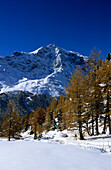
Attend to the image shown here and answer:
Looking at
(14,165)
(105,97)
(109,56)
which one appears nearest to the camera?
(14,165)

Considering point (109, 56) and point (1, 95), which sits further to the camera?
point (1, 95)

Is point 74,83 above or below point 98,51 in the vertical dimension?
below

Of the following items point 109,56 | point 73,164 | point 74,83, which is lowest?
point 73,164

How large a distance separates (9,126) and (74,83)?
12.9 metres

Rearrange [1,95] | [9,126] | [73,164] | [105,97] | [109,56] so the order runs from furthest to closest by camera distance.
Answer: [1,95] < [109,56] < [9,126] < [105,97] < [73,164]

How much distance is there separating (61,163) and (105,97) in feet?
38.8

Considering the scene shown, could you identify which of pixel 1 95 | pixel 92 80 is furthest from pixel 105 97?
pixel 1 95

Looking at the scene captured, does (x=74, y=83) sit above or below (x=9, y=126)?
above

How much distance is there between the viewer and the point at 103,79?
42.0ft

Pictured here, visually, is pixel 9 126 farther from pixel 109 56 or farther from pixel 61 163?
pixel 109 56

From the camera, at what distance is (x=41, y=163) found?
2.13 meters

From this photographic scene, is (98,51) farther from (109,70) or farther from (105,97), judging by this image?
(105,97)

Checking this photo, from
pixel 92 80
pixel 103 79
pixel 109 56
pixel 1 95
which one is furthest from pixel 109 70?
pixel 1 95

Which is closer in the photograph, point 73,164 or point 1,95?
point 73,164
